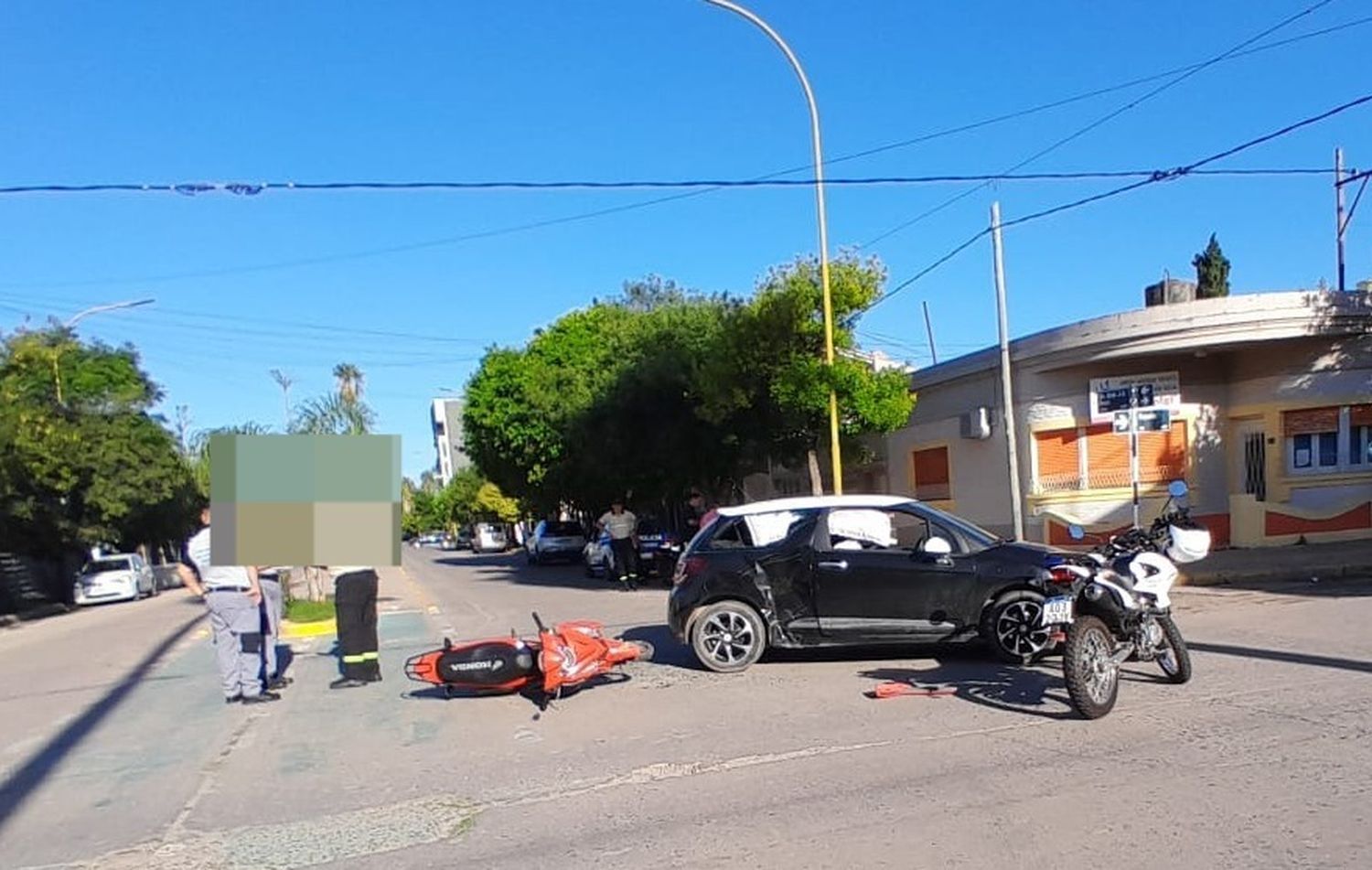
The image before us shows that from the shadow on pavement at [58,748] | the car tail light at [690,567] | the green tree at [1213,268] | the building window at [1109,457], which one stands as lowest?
the shadow on pavement at [58,748]

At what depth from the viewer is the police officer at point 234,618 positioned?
31.5 ft

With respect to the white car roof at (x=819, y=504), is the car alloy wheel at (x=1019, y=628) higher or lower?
lower

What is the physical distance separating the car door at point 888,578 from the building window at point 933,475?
13.8 meters

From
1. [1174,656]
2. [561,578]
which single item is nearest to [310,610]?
[561,578]

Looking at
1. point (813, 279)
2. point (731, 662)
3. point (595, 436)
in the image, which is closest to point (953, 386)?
point (813, 279)

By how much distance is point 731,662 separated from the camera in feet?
33.3

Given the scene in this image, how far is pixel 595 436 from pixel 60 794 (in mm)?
19843

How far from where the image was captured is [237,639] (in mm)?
9789

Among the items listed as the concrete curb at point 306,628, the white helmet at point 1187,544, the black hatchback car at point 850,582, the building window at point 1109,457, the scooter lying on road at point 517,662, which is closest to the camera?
the white helmet at point 1187,544

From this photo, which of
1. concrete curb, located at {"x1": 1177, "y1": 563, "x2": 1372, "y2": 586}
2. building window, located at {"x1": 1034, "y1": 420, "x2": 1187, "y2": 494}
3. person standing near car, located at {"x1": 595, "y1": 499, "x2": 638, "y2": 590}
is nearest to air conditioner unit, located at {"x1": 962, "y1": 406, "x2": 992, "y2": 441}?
building window, located at {"x1": 1034, "y1": 420, "x2": 1187, "y2": 494}

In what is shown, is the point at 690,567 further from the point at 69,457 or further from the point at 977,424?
the point at 69,457

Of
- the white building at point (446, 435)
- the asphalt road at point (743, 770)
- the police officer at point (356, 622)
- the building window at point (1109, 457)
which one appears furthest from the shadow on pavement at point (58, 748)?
the white building at point (446, 435)

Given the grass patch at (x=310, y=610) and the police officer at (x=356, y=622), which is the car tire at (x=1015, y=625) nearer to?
the police officer at (x=356, y=622)

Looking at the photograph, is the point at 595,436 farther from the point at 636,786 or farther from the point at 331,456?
the point at 636,786
